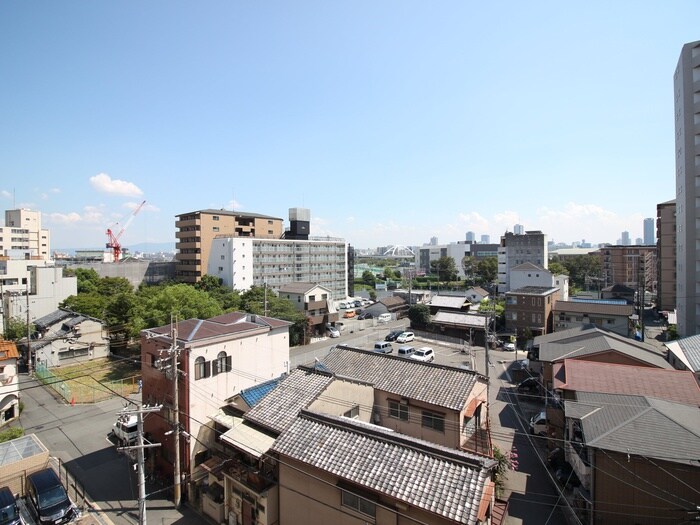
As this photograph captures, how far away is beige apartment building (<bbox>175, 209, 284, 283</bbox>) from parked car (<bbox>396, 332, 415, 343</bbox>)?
1104 inches

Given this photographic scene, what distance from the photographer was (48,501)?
11.9 metres

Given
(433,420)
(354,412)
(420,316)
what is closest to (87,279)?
(420,316)

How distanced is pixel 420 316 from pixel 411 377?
83.7ft

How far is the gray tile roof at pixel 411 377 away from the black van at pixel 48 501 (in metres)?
10.0

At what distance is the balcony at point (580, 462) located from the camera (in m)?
10.8

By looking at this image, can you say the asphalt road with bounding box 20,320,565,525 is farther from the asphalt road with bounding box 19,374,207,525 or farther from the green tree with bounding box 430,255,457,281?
the green tree with bounding box 430,255,457,281

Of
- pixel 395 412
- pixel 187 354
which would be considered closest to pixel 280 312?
pixel 187 354

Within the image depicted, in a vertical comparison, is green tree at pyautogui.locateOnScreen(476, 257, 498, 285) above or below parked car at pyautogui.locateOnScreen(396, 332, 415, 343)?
above

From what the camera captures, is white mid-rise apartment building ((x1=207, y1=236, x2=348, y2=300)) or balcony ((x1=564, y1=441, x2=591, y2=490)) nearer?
balcony ((x1=564, y1=441, x2=591, y2=490))

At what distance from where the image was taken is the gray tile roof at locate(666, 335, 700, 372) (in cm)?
1864

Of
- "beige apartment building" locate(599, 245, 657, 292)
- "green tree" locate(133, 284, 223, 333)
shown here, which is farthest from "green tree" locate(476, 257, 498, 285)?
"green tree" locate(133, 284, 223, 333)

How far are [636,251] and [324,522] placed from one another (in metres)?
83.9

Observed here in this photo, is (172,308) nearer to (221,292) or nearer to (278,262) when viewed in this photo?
(221,292)

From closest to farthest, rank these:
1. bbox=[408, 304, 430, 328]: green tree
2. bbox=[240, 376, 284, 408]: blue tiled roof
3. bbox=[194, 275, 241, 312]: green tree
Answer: bbox=[240, 376, 284, 408]: blue tiled roof
bbox=[194, 275, 241, 312]: green tree
bbox=[408, 304, 430, 328]: green tree
